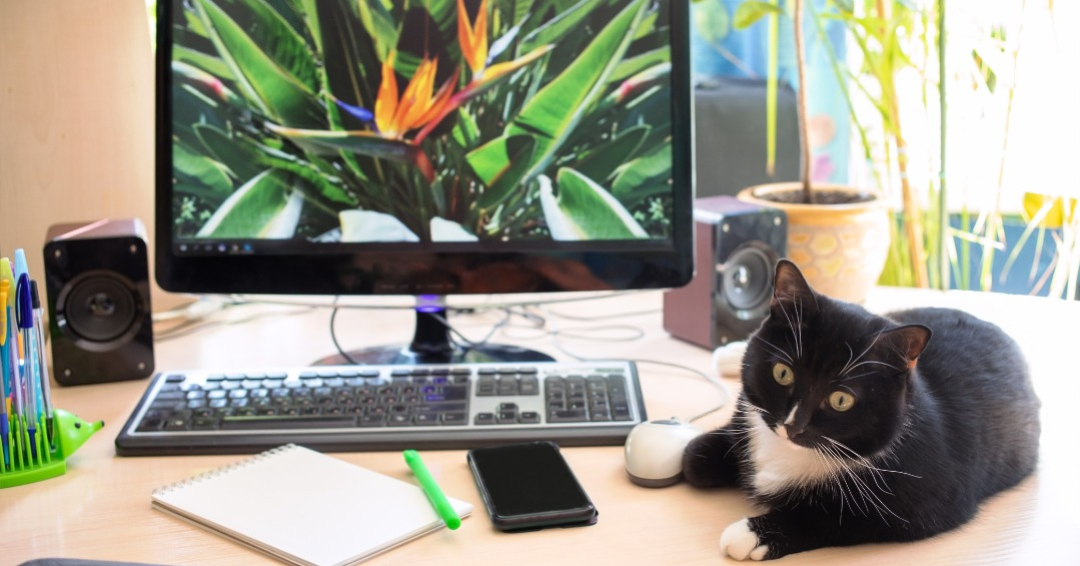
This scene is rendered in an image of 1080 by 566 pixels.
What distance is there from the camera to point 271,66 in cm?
102

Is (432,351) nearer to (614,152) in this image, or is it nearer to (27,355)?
(614,152)

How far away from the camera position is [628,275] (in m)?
1.05

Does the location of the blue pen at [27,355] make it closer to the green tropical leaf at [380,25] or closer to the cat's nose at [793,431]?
the green tropical leaf at [380,25]

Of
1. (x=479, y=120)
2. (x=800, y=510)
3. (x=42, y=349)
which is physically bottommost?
(x=800, y=510)

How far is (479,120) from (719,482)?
0.45 metres

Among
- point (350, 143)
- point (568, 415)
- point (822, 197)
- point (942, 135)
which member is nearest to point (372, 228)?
point (350, 143)

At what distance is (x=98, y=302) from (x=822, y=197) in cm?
90

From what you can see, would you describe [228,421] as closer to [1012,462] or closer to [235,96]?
[235,96]

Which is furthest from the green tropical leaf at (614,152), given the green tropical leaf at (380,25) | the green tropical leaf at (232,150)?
the green tropical leaf at (232,150)

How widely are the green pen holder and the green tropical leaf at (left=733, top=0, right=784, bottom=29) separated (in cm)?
92

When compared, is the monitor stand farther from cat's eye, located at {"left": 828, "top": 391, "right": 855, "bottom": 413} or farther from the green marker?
cat's eye, located at {"left": 828, "top": 391, "right": 855, "bottom": 413}

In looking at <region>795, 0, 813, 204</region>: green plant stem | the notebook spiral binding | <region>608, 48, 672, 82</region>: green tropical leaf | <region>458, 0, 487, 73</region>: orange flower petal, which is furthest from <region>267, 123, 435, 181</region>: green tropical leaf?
<region>795, 0, 813, 204</region>: green plant stem

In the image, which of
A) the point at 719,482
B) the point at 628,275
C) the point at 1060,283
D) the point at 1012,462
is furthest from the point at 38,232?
the point at 1060,283

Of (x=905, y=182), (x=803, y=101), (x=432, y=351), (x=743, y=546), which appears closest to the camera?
(x=743, y=546)
